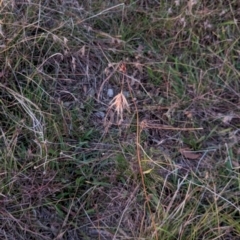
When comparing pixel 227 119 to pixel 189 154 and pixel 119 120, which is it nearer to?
pixel 189 154

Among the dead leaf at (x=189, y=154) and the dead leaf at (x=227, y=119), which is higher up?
the dead leaf at (x=227, y=119)

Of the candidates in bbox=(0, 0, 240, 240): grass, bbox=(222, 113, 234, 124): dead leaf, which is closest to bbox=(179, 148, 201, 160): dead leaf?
bbox=(0, 0, 240, 240): grass

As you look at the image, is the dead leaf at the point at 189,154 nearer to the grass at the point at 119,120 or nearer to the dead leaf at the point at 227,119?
the grass at the point at 119,120

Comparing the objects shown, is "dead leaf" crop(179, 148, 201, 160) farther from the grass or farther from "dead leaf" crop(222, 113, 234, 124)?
"dead leaf" crop(222, 113, 234, 124)

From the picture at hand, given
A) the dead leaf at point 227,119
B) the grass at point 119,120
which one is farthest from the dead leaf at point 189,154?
the dead leaf at point 227,119

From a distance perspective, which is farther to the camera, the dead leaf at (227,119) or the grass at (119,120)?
the dead leaf at (227,119)

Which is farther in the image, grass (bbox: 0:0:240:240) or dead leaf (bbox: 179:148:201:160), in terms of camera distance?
dead leaf (bbox: 179:148:201:160)

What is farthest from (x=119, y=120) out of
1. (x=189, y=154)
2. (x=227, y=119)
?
(x=227, y=119)

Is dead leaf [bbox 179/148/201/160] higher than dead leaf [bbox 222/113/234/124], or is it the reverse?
dead leaf [bbox 222/113/234/124]

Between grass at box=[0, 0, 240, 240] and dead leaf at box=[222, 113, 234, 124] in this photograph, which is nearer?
grass at box=[0, 0, 240, 240]
